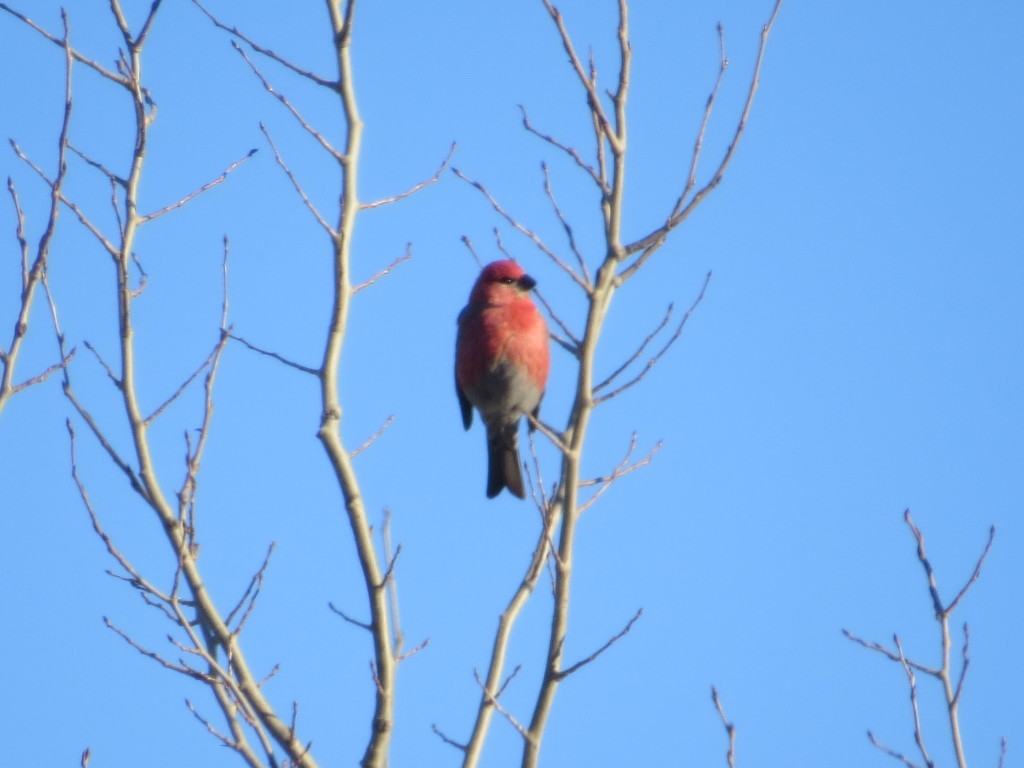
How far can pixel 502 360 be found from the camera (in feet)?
19.4

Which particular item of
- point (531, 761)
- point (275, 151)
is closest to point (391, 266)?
point (275, 151)

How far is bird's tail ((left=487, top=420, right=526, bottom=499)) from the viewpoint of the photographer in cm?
607

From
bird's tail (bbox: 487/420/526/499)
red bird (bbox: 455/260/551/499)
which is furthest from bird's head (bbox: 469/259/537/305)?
bird's tail (bbox: 487/420/526/499)

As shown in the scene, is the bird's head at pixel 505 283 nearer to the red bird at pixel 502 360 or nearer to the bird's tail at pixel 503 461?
the red bird at pixel 502 360

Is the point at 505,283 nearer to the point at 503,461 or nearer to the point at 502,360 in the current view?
the point at 502,360

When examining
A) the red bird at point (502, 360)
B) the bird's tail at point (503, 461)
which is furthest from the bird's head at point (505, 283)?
the bird's tail at point (503, 461)

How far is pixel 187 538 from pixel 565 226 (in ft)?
3.92

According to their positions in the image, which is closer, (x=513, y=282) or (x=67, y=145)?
(x=67, y=145)

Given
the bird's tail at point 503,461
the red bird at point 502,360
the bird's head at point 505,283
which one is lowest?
the bird's tail at point 503,461

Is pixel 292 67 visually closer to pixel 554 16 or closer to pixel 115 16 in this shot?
pixel 115 16

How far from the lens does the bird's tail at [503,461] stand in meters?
6.07

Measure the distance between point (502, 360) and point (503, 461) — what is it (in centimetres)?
48

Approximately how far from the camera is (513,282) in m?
6.08

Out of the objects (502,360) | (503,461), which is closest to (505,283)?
(502,360)
